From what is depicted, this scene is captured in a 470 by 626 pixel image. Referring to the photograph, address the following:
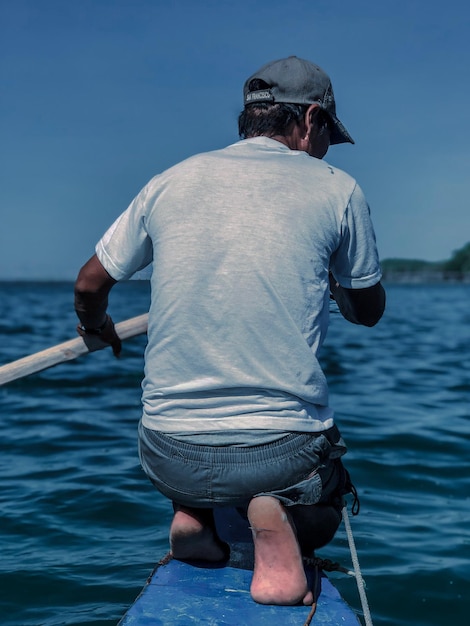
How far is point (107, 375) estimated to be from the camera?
12.7 m

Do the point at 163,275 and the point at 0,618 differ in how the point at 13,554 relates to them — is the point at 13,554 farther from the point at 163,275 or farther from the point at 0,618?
the point at 163,275

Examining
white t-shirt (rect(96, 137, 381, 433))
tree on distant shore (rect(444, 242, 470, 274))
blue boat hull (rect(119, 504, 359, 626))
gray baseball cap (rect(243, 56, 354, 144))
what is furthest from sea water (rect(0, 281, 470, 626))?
tree on distant shore (rect(444, 242, 470, 274))

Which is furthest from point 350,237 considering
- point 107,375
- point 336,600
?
point 107,375

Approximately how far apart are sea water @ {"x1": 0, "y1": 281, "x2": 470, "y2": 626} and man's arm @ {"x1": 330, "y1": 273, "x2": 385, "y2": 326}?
0.30 m

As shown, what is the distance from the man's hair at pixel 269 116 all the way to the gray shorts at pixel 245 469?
0.99 meters

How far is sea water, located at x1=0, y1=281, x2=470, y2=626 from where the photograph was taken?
4523mm

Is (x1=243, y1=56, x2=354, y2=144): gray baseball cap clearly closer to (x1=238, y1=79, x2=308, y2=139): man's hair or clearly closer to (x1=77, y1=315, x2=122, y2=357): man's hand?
(x1=238, y1=79, x2=308, y2=139): man's hair

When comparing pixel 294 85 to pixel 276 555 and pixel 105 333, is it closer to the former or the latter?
pixel 105 333

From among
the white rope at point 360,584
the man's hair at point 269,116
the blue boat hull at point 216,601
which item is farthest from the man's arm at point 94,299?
the white rope at point 360,584

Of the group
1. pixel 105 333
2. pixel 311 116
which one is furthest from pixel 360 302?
pixel 105 333

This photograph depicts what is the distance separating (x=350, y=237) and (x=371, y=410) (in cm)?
731

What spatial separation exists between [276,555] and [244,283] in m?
0.83

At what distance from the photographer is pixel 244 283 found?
2.53 metres

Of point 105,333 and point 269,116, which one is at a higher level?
point 269,116
